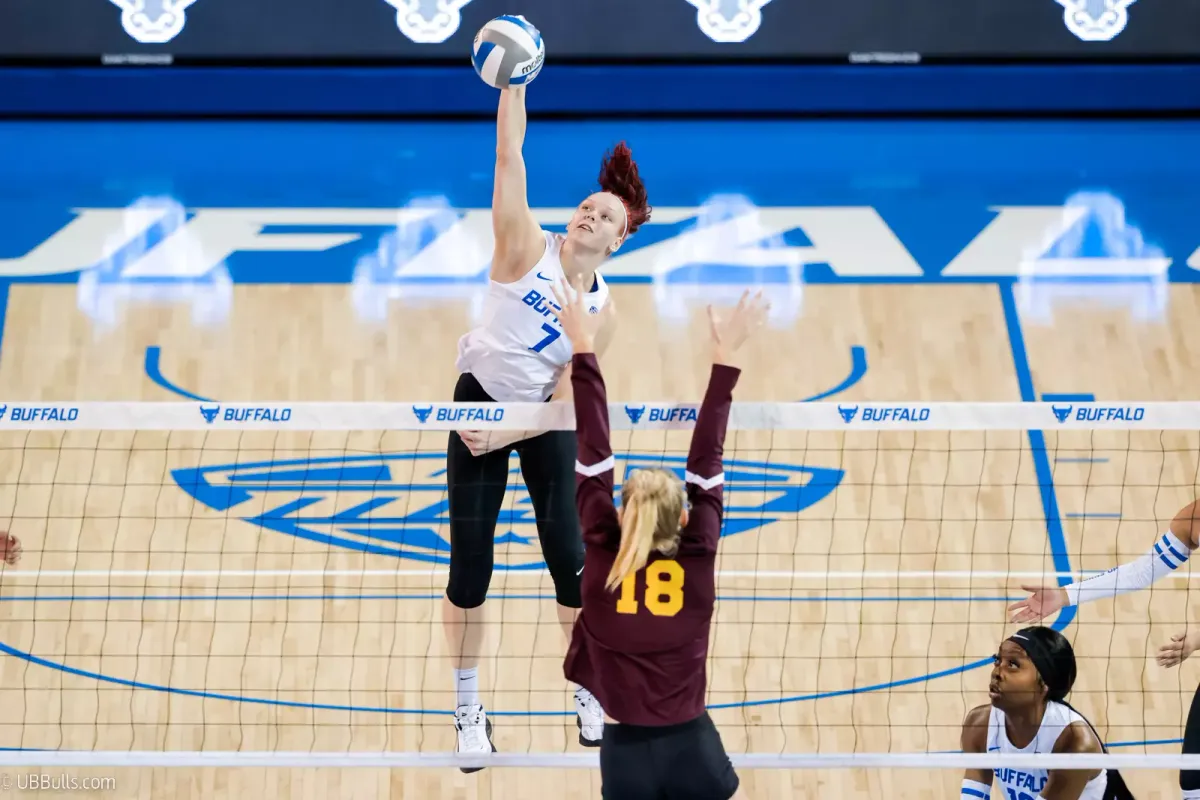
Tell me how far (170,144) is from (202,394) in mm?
3663

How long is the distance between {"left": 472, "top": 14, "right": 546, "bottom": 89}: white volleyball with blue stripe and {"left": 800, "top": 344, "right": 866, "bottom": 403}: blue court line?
15.8 feet

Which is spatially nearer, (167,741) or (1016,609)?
(1016,609)

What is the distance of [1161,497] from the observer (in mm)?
9992

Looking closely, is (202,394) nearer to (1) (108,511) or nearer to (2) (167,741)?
(1) (108,511)

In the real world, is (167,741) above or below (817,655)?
below

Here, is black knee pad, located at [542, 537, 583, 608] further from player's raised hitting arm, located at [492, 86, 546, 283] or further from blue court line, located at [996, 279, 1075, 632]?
blue court line, located at [996, 279, 1075, 632]

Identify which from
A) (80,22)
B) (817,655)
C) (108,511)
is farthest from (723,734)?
(80,22)

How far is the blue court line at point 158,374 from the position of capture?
34.5 feet

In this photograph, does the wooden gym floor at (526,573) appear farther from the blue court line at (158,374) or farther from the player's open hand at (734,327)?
the player's open hand at (734,327)

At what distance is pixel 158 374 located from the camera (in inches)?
423

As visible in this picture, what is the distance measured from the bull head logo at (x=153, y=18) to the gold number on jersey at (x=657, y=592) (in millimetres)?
9360

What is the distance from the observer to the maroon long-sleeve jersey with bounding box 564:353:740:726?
5316 mm

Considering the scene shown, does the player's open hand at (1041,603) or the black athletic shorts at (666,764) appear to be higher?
the player's open hand at (1041,603)

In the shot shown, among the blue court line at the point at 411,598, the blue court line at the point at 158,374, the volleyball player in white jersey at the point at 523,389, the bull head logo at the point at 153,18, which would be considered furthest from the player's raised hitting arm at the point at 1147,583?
the bull head logo at the point at 153,18
